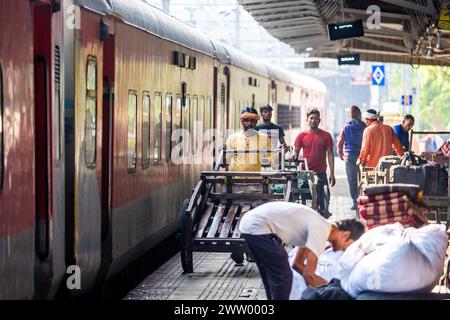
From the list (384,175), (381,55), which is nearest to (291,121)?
(381,55)

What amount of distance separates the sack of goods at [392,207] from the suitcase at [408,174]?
5.33 m

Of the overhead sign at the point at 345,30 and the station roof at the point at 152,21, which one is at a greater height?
the overhead sign at the point at 345,30

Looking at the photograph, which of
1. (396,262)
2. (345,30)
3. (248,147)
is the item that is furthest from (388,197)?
(345,30)

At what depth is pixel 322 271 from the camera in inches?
361

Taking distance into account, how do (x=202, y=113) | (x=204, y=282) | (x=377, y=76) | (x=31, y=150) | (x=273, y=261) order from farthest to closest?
(x=377, y=76), (x=202, y=113), (x=204, y=282), (x=273, y=261), (x=31, y=150)

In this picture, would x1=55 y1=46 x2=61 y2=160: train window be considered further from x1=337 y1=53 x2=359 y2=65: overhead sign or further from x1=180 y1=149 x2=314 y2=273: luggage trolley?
x1=337 y1=53 x2=359 y2=65: overhead sign

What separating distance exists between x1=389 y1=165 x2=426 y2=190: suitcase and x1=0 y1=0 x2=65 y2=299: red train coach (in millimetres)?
5882

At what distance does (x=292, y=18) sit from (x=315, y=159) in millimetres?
4719

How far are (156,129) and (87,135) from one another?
14.8 feet

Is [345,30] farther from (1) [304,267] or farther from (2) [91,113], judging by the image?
(1) [304,267]

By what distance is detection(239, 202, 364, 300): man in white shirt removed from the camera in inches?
344

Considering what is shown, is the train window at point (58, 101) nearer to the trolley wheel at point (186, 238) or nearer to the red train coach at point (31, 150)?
the red train coach at point (31, 150)

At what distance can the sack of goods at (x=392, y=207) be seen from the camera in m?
8.99

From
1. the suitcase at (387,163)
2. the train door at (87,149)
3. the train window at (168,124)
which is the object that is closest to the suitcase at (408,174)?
the suitcase at (387,163)
